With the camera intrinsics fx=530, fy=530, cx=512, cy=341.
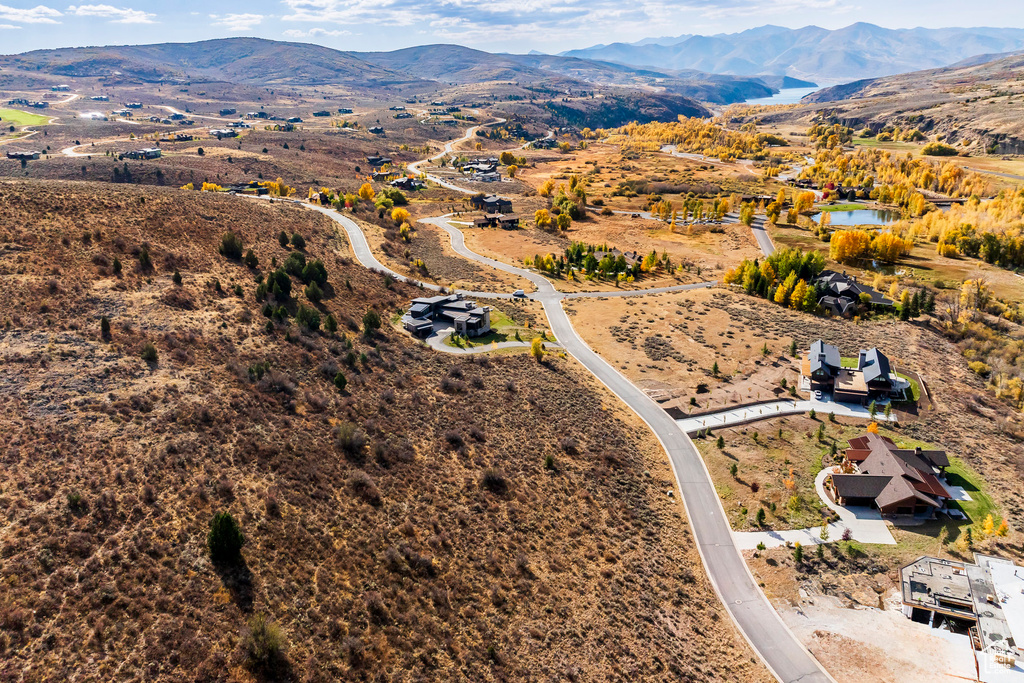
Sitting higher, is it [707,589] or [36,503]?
[36,503]

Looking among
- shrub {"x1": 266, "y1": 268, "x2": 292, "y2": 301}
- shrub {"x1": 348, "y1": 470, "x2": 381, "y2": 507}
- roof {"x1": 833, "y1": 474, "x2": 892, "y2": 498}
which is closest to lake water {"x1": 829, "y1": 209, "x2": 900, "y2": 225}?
roof {"x1": 833, "y1": 474, "x2": 892, "y2": 498}

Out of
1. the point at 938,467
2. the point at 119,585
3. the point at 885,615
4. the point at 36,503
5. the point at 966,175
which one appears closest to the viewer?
the point at 119,585

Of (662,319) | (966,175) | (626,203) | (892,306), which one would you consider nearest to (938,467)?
(662,319)

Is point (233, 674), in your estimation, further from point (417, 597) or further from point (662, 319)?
point (662, 319)

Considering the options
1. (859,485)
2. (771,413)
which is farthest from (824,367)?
(859,485)

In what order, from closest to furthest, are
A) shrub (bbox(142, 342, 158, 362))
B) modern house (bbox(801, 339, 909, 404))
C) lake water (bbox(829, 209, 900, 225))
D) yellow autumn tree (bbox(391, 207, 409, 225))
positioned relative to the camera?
1. shrub (bbox(142, 342, 158, 362))
2. modern house (bbox(801, 339, 909, 404))
3. yellow autumn tree (bbox(391, 207, 409, 225))
4. lake water (bbox(829, 209, 900, 225))

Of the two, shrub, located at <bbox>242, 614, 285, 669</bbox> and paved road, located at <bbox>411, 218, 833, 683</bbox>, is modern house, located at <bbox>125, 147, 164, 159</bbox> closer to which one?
paved road, located at <bbox>411, 218, 833, 683</bbox>
